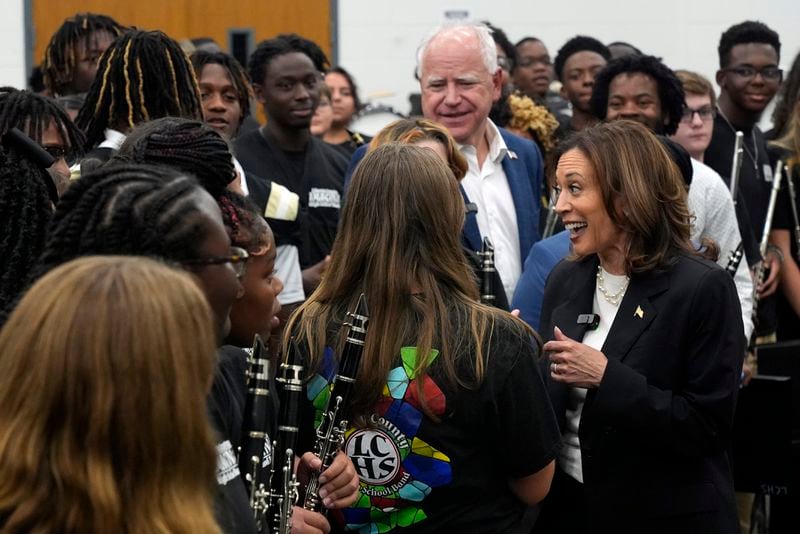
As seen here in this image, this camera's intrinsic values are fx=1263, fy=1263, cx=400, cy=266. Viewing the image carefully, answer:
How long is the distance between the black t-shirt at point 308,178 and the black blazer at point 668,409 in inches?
91.6

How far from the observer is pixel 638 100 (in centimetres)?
598

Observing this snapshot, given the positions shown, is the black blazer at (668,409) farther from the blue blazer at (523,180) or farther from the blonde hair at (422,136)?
the blue blazer at (523,180)

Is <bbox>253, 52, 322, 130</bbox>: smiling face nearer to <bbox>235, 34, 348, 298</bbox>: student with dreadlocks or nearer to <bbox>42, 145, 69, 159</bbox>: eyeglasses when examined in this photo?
<bbox>235, 34, 348, 298</bbox>: student with dreadlocks

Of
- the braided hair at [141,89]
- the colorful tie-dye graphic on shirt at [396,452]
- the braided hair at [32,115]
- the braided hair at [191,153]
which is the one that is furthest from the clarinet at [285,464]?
the braided hair at [141,89]

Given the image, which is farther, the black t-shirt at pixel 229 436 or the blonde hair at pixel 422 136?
the blonde hair at pixel 422 136

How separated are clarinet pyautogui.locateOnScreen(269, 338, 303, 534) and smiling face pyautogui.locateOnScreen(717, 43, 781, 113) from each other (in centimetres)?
518

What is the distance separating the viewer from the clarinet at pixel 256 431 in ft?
8.76

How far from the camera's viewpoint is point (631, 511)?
4.02 meters

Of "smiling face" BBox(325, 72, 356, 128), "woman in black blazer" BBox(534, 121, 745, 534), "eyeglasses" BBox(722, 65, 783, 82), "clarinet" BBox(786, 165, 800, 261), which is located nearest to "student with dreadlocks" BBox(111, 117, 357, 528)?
"woman in black blazer" BBox(534, 121, 745, 534)

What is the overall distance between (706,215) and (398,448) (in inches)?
96.7

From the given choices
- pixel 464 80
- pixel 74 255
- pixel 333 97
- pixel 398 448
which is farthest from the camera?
pixel 333 97

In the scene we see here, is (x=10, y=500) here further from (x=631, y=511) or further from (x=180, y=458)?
(x=631, y=511)

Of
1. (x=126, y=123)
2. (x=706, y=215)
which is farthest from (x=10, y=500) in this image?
(x=706, y=215)

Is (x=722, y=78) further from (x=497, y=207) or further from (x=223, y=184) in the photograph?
(x=223, y=184)
